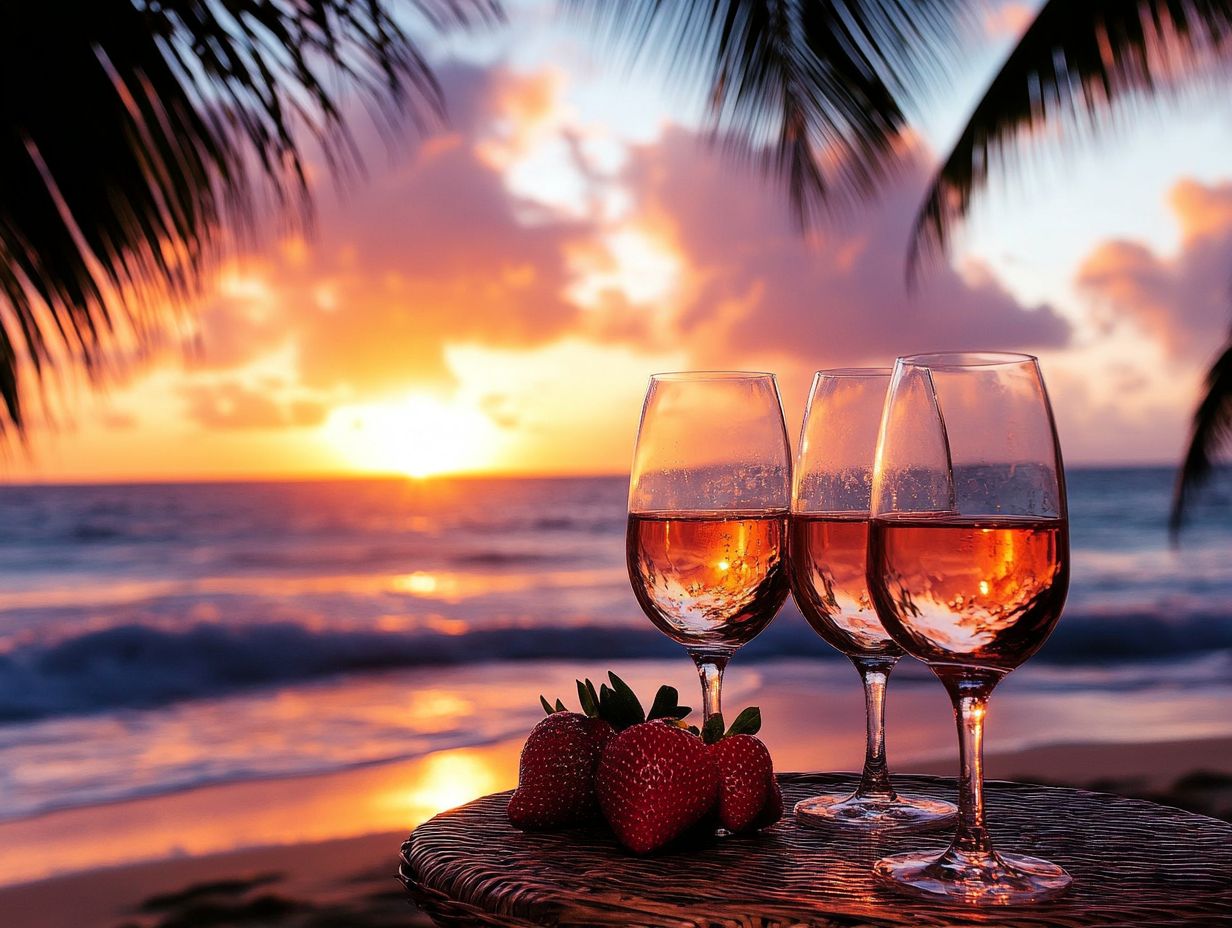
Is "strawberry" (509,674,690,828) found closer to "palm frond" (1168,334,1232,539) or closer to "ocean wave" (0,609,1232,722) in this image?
"palm frond" (1168,334,1232,539)

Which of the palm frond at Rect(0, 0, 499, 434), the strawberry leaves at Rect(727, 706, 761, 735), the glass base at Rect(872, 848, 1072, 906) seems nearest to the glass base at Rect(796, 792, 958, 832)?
the strawberry leaves at Rect(727, 706, 761, 735)

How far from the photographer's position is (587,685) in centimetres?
164

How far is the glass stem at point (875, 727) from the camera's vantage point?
149cm

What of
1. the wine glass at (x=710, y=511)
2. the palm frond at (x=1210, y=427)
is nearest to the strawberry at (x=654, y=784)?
the wine glass at (x=710, y=511)

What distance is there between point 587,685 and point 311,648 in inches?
405

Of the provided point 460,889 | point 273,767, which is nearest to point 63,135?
point 460,889

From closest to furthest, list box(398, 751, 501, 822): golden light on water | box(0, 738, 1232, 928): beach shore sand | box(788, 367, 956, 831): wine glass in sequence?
1. box(788, 367, 956, 831): wine glass
2. box(0, 738, 1232, 928): beach shore sand
3. box(398, 751, 501, 822): golden light on water

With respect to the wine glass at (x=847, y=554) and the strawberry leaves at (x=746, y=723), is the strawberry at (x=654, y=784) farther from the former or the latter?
the wine glass at (x=847, y=554)

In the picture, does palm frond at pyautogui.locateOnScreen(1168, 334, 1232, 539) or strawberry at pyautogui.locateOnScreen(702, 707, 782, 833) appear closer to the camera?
strawberry at pyautogui.locateOnScreen(702, 707, 782, 833)

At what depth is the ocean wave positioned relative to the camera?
10117mm

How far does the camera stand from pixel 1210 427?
7.72 meters

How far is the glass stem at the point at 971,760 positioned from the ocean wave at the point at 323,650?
902 centimetres

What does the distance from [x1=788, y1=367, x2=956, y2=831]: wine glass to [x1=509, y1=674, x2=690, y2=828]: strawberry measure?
8.3 inches

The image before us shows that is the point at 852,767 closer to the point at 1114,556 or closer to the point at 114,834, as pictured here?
the point at 114,834
